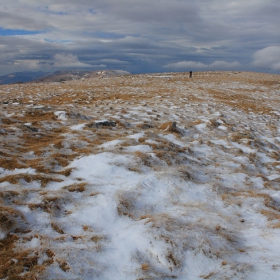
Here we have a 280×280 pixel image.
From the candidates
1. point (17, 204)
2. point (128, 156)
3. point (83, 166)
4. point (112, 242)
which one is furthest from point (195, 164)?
point (17, 204)

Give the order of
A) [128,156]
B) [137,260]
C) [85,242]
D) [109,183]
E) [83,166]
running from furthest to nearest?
1. [128,156]
2. [83,166]
3. [109,183]
4. [85,242]
5. [137,260]

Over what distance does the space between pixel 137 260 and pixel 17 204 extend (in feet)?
11.2

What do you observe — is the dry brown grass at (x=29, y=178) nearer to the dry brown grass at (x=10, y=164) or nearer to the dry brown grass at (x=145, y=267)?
the dry brown grass at (x=10, y=164)

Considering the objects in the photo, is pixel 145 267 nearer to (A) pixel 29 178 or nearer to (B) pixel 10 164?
(A) pixel 29 178

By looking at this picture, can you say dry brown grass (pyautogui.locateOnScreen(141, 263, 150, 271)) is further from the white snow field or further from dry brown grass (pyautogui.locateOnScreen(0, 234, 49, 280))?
dry brown grass (pyautogui.locateOnScreen(0, 234, 49, 280))

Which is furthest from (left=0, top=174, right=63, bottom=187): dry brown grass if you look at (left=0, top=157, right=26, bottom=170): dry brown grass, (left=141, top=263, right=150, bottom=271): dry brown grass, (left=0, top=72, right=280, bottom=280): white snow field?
(left=141, top=263, right=150, bottom=271): dry brown grass

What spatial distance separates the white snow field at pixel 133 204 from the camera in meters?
4.75

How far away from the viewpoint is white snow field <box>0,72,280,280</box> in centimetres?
475

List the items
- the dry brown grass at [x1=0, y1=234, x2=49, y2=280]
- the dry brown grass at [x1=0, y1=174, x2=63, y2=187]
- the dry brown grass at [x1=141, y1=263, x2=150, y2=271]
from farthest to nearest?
the dry brown grass at [x1=0, y1=174, x2=63, y2=187] → the dry brown grass at [x1=141, y1=263, x2=150, y2=271] → the dry brown grass at [x1=0, y1=234, x2=49, y2=280]

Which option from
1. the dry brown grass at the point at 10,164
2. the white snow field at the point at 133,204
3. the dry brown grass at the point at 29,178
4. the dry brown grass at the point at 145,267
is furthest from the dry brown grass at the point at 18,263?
the dry brown grass at the point at 10,164

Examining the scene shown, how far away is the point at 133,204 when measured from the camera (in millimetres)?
6852

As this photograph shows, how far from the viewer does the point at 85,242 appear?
5254 mm

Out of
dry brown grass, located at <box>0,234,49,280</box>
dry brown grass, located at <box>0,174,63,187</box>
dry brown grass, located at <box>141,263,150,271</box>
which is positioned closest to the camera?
dry brown grass, located at <box>0,234,49,280</box>

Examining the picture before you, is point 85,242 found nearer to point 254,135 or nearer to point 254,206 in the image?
point 254,206
